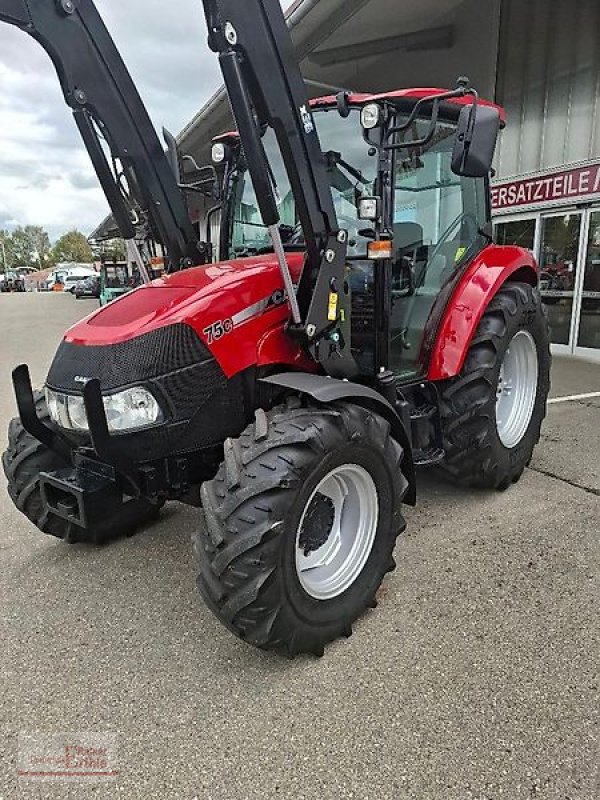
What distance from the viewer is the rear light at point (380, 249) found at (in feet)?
9.31

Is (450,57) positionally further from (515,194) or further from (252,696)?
(252,696)

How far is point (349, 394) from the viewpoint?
2.47 m

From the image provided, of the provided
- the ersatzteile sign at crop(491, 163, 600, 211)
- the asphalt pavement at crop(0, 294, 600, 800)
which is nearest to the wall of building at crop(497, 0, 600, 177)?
the ersatzteile sign at crop(491, 163, 600, 211)

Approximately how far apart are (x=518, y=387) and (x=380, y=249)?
189cm

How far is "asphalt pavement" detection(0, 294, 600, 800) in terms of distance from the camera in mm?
1859

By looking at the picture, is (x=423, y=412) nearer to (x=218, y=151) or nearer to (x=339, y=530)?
(x=339, y=530)

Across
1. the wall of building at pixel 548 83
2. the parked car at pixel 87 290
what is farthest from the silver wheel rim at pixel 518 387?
the parked car at pixel 87 290

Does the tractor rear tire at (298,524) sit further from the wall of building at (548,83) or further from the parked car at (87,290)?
the parked car at (87,290)

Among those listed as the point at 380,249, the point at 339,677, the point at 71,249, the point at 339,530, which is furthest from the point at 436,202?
the point at 71,249

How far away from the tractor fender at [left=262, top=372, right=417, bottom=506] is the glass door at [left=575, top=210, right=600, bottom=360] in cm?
683

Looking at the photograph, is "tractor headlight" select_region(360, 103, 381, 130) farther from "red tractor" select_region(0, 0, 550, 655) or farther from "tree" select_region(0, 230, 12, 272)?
"tree" select_region(0, 230, 12, 272)

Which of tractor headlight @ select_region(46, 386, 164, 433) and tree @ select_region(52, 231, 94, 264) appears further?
tree @ select_region(52, 231, 94, 264)

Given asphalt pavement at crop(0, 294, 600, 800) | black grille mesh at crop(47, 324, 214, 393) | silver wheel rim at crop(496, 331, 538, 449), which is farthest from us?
silver wheel rim at crop(496, 331, 538, 449)

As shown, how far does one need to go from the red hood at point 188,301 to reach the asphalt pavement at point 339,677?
4.13 feet
